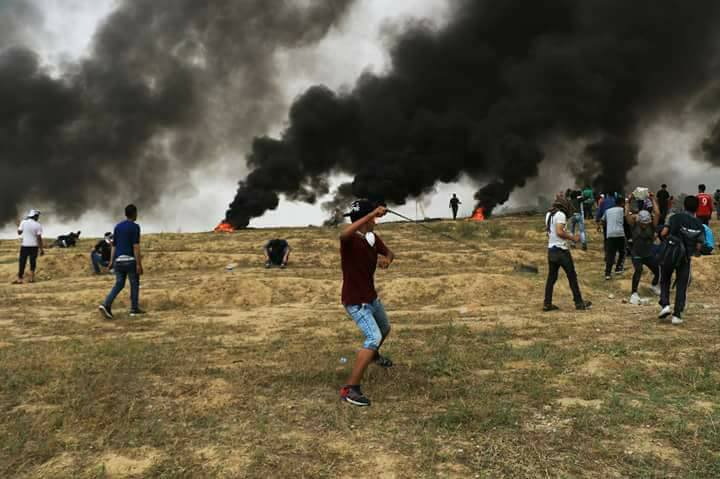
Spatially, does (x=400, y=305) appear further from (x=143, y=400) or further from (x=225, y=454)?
(x=225, y=454)

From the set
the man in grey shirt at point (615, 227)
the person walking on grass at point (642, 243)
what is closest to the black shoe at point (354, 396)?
the person walking on grass at point (642, 243)

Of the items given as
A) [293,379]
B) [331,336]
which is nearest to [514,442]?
[293,379]

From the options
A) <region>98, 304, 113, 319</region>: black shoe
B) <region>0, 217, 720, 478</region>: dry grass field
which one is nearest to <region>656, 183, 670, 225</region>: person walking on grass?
<region>0, 217, 720, 478</region>: dry grass field

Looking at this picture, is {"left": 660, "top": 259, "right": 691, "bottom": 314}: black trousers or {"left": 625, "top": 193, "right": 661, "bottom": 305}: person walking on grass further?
{"left": 625, "top": 193, "right": 661, "bottom": 305}: person walking on grass

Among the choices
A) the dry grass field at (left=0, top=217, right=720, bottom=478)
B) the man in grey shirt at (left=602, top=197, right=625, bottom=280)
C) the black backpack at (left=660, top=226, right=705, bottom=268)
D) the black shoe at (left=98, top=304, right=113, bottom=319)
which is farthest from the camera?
the man in grey shirt at (left=602, top=197, right=625, bottom=280)

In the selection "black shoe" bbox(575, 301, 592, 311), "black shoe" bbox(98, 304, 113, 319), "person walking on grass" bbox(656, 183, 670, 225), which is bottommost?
"black shoe" bbox(98, 304, 113, 319)

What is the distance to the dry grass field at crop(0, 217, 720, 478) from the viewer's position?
3568 mm

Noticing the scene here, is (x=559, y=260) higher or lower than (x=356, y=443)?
higher

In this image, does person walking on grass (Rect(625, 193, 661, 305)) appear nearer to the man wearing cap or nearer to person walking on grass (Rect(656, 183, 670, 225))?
person walking on grass (Rect(656, 183, 670, 225))

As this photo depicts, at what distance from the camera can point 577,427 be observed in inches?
160

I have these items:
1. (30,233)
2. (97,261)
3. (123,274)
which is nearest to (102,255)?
(97,261)

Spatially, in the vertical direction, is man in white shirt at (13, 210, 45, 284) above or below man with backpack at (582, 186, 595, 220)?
below

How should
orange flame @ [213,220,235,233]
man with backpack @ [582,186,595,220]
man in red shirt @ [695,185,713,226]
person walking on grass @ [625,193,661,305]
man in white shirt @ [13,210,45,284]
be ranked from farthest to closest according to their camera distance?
1. orange flame @ [213,220,235,233]
2. man with backpack @ [582,186,595,220]
3. man in red shirt @ [695,185,713,226]
4. man in white shirt @ [13,210,45,284]
5. person walking on grass @ [625,193,661,305]

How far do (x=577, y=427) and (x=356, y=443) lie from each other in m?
1.73
